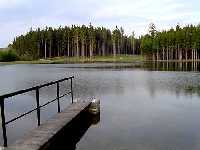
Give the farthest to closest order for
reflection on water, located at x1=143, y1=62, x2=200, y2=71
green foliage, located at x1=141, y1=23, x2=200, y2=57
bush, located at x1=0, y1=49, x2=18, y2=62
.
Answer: bush, located at x1=0, y1=49, x2=18, y2=62, green foliage, located at x1=141, y1=23, x2=200, y2=57, reflection on water, located at x1=143, y1=62, x2=200, y2=71

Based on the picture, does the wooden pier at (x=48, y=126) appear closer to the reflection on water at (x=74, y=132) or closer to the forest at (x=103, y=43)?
the reflection on water at (x=74, y=132)

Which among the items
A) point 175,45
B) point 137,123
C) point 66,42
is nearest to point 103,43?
point 66,42

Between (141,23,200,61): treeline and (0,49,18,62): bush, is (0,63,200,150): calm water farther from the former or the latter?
(0,49,18,62): bush

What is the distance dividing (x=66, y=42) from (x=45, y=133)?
157m

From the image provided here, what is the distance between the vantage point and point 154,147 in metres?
11.5

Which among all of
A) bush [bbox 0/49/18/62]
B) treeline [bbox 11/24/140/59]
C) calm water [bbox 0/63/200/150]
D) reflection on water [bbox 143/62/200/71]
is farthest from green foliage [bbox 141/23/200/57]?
calm water [bbox 0/63/200/150]

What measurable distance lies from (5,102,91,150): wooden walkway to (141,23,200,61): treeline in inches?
4539

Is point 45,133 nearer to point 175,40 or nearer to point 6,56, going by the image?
point 175,40

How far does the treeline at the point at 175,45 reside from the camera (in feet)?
419

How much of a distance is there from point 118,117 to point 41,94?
1155cm

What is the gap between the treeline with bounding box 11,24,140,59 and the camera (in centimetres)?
16016

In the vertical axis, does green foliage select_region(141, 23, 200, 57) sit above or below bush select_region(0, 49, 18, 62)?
above

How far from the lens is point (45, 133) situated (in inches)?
439

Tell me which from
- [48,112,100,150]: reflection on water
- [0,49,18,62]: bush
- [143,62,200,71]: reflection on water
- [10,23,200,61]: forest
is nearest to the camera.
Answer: [48,112,100,150]: reflection on water
